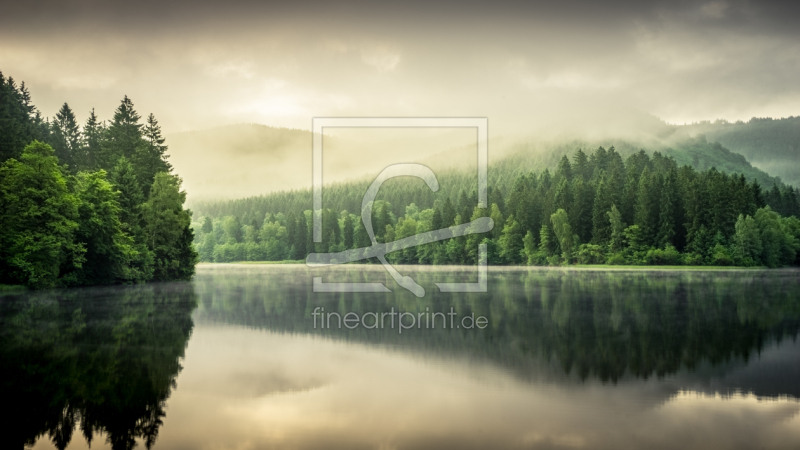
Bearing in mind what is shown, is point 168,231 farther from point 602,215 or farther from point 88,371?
point 602,215

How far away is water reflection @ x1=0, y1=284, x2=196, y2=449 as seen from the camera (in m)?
13.8

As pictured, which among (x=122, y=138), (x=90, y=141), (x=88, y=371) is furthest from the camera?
(x=90, y=141)

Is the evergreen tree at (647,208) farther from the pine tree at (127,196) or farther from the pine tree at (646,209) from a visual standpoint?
the pine tree at (127,196)

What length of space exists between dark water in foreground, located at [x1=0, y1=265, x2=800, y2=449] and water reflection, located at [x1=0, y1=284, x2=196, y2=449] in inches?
2.8

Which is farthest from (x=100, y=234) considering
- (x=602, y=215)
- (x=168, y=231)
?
(x=602, y=215)

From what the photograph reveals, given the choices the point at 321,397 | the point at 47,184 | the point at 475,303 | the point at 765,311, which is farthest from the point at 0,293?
the point at 765,311

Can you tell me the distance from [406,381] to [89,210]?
5418 centimetres

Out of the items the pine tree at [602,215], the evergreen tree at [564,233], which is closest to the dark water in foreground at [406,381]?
the pine tree at [602,215]

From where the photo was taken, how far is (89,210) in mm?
62469

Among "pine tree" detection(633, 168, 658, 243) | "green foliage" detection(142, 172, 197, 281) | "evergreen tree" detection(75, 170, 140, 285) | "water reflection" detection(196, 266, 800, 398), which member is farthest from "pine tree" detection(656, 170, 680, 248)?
"evergreen tree" detection(75, 170, 140, 285)

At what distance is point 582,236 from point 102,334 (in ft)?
372

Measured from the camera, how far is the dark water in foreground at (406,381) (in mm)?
13570

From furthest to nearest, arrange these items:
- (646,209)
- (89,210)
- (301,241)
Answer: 1. (301,241)
2. (646,209)
3. (89,210)

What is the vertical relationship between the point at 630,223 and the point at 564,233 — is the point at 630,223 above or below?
above
